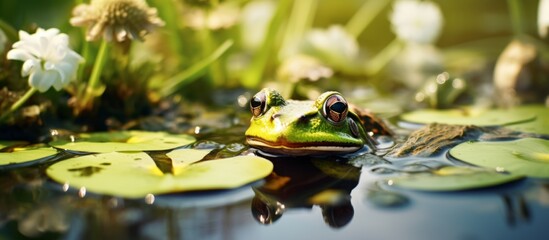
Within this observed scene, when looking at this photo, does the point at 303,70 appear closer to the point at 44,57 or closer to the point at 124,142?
the point at 124,142

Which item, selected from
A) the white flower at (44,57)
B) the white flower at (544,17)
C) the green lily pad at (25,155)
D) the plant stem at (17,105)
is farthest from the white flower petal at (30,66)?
the white flower at (544,17)

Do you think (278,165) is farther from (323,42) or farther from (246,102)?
(323,42)

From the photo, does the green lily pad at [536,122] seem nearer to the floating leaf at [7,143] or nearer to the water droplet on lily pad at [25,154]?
the water droplet on lily pad at [25,154]

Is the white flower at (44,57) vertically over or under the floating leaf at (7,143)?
over

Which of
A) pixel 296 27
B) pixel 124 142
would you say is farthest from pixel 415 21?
pixel 124 142

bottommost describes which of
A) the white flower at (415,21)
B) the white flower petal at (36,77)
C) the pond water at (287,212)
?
the pond water at (287,212)

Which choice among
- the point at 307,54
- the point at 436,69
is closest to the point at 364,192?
the point at 307,54
